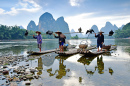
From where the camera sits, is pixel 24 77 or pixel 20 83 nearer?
pixel 20 83

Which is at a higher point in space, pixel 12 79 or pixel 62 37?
pixel 62 37

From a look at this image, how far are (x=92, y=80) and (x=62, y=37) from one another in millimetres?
7184

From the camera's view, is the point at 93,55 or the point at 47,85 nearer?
the point at 47,85

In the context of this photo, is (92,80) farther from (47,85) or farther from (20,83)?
(20,83)

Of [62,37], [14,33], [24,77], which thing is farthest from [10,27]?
[24,77]

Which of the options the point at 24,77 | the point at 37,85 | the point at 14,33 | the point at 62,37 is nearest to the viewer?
the point at 37,85

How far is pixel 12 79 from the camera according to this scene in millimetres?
5117

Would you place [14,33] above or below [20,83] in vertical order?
above

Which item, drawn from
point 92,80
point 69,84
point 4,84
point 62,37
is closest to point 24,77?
point 4,84

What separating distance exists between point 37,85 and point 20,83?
84cm

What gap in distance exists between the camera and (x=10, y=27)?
268 ft

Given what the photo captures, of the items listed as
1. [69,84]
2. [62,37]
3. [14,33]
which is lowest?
[69,84]

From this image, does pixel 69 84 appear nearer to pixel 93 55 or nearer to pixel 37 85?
pixel 37 85

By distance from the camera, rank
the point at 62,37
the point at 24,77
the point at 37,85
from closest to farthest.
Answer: the point at 37,85, the point at 24,77, the point at 62,37
